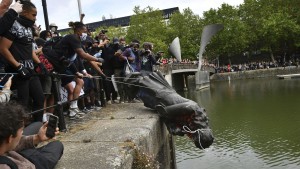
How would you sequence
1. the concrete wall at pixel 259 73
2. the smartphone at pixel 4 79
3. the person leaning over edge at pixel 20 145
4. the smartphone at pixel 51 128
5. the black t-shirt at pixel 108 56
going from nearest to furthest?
the person leaning over edge at pixel 20 145 < the smartphone at pixel 51 128 < the smartphone at pixel 4 79 < the black t-shirt at pixel 108 56 < the concrete wall at pixel 259 73

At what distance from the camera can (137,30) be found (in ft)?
180

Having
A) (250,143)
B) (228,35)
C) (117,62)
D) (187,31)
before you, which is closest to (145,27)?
(187,31)

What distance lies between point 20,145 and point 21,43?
65.2 inches

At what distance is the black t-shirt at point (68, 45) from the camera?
18.7 ft

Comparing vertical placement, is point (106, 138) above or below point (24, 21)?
below

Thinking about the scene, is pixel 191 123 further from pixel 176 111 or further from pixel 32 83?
pixel 32 83

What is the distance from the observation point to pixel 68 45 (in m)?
5.84

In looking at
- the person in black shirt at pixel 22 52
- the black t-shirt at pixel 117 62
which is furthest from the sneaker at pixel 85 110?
the person in black shirt at pixel 22 52

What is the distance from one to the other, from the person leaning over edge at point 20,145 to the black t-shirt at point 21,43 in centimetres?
145

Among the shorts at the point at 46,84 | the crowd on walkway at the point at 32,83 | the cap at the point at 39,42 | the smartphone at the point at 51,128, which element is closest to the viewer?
the crowd on walkway at the point at 32,83

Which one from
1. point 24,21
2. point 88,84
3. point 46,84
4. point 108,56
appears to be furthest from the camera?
point 108,56

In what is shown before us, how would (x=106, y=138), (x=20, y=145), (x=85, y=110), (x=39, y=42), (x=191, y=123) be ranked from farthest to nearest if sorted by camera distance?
1. (x=85, y=110)
2. (x=39, y=42)
3. (x=191, y=123)
4. (x=106, y=138)
5. (x=20, y=145)

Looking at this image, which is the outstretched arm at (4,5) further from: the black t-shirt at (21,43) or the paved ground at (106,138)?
Answer: the paved ground at (106,138)

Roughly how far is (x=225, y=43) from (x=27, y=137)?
5297cm
